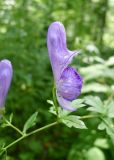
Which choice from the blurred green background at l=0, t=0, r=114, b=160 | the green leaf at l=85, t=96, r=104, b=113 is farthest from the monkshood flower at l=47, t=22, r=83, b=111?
the blurred green background at l=0, t=0, r=114, b=160

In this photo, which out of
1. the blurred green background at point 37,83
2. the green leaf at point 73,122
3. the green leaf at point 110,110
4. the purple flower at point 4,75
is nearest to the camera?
the purple flower at point 4,75

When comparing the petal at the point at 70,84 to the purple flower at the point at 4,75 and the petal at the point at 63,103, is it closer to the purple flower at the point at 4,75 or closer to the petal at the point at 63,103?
the petal at the point at 63,103

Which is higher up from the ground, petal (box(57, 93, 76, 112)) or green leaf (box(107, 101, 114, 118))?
petal (box(57, 93, 76, 112))

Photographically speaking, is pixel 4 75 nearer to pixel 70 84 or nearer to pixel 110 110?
pixel 70 84

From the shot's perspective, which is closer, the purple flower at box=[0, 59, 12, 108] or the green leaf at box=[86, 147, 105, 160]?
the purple flower at box=[0, 59, 12, 108]

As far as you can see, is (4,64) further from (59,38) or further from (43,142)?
(43,142)

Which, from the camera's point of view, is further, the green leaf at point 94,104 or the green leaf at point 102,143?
the green leaf at point 102,143

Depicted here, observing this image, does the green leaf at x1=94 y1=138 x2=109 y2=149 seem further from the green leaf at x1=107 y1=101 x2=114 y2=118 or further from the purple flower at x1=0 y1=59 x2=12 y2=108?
the purple flower at x1=0 y1=59 x2=12 y2=108

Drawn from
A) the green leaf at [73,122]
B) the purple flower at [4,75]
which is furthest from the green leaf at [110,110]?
the purple flower at [4,75]

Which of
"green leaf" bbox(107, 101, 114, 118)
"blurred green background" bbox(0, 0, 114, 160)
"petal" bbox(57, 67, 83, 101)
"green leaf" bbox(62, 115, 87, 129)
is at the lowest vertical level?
"blurred green background" bbox(0, 0, 114, 160)
